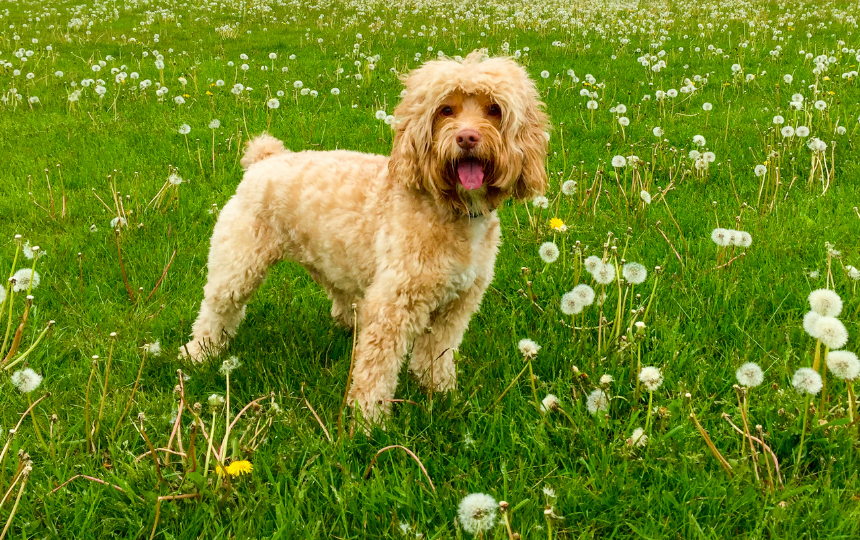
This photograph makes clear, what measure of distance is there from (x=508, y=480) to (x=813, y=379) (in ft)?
4.26

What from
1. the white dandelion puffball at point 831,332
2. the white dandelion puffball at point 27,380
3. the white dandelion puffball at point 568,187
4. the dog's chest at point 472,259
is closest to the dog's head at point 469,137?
the dog's chest at point 472,259

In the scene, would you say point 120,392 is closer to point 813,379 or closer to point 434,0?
point 813,379

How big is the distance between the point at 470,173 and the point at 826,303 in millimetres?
1618

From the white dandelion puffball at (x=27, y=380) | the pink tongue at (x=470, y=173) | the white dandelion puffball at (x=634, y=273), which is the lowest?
the white dandelion puffball at (x=27, y=380)

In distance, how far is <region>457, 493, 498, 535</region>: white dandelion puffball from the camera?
2262 mm

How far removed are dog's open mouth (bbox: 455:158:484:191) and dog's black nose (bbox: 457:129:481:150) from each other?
113 mm

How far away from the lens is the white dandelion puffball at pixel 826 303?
8.39ft

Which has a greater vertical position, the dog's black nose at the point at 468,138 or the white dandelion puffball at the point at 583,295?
the dog's black nose at the point at 468,138

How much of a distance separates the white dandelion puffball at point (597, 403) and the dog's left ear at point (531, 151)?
110cm

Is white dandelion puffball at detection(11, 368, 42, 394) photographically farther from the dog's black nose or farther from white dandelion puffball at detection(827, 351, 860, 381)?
white dandelion puffball at detection(827, 351, 860, 381)

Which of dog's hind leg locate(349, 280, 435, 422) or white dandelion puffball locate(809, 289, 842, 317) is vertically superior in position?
white dandelion puffball locate(809, 289, 842, 317)

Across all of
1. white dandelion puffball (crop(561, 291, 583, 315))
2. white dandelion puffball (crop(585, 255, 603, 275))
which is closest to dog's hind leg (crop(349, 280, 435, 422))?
white dandelion puffball (crop(561, 291, 583, 315))

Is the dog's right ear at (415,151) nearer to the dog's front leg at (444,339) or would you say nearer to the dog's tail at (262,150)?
the dog's front leg at (444,339)

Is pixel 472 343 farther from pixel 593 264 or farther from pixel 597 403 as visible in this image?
pixel 597 403
